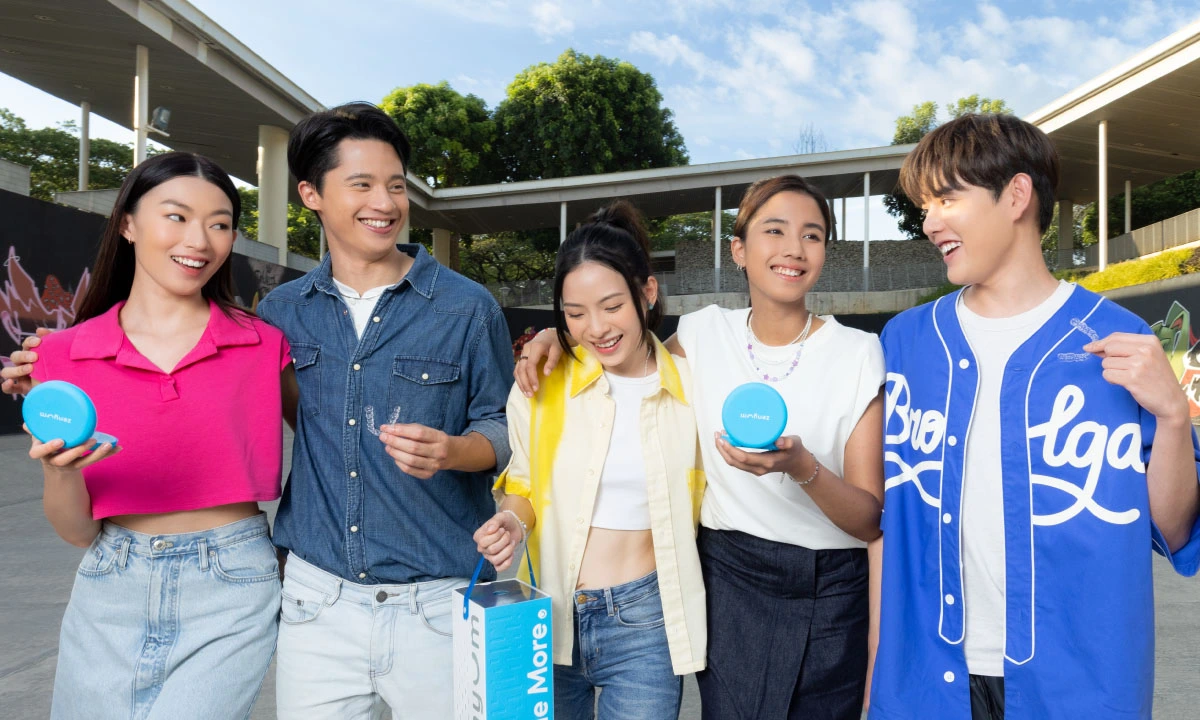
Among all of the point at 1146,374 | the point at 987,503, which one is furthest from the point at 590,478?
the point at 1146,374

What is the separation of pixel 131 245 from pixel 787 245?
1756 mm

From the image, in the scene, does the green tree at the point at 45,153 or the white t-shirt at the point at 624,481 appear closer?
the white t-shirt at the point at 624,481

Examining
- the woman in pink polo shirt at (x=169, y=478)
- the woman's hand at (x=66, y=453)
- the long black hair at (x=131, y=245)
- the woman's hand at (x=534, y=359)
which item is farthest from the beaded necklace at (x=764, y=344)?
the woman's hand at (x=66, y=453)

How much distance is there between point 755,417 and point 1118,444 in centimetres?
75

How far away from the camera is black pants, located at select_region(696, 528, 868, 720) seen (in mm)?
1978

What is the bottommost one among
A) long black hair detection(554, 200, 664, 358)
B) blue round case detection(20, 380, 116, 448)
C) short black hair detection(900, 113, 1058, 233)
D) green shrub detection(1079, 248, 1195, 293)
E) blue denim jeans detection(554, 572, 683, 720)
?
blue denim jeans detection(554, 572, 683, 720)

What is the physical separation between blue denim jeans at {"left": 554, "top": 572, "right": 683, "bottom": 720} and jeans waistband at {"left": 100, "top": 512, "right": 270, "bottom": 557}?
0.91 metres

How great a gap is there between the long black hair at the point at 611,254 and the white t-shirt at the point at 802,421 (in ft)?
1.11

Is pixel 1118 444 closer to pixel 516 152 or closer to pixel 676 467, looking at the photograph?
pixel 676 467

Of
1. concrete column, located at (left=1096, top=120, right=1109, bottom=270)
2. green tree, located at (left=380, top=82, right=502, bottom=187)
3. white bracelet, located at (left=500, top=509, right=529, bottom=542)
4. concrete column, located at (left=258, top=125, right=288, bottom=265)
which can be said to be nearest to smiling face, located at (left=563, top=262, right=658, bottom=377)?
white bracelet, located at (left=500, top=509, right=529, bottom=542)

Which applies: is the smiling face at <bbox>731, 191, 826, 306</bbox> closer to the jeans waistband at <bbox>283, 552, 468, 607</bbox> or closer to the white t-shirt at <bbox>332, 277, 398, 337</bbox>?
the white t-shirt at <bbox>332, 277, 398, 337</bbox>

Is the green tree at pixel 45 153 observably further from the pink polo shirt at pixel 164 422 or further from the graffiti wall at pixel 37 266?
the pink polo shirt at pixel 164 422

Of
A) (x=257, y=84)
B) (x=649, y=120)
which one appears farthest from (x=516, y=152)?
(x=257, y=84)

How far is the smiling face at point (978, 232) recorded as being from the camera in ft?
6.05
